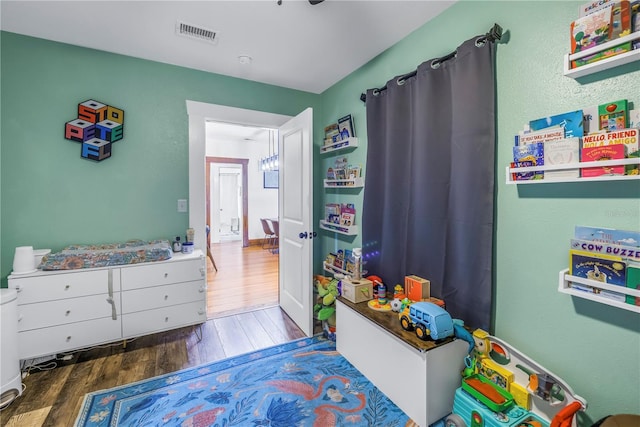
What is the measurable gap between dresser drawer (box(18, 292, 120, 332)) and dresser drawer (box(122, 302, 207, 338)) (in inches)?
5.2

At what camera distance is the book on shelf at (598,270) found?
110 cm

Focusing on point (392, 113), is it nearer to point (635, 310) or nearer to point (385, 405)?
point (635, 310)

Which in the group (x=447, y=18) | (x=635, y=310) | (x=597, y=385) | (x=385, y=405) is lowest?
(x=385, y=405)

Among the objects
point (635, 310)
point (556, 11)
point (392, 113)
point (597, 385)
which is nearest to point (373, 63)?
point (392, 113)

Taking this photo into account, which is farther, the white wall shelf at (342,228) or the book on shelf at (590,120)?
the white wall shelf at (342,228)

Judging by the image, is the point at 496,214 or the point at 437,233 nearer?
the point at 496,214

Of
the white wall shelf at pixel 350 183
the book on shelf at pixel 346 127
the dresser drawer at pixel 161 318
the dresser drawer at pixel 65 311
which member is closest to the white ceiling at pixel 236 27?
the book on shelf at pixel 346 127

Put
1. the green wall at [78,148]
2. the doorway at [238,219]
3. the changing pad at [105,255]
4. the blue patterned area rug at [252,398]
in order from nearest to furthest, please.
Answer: the blue patterned area rug at [252,398] → the changing pad at [105,255] → the green wall at [78,148] → the doorway at [238,219]

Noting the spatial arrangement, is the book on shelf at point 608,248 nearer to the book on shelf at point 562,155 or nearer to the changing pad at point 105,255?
the book on shelf at point 562,155

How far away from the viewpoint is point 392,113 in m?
2.19

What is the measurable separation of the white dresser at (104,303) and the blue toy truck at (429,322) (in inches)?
70.6

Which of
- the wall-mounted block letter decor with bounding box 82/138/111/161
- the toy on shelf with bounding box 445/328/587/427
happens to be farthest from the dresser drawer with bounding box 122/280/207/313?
the toy on shelf with bounding box 445/328/587/427

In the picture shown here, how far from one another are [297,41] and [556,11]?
161cm

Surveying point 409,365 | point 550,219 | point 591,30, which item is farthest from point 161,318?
point 591,30
